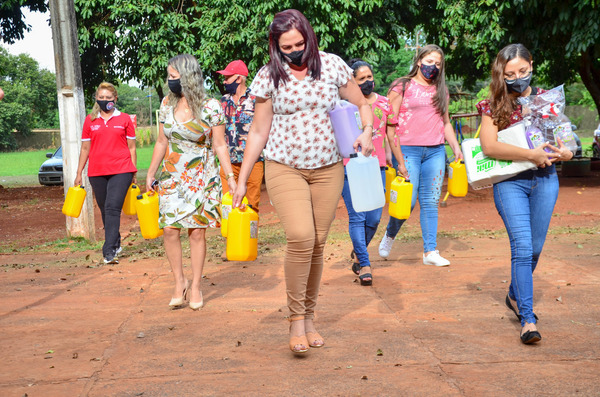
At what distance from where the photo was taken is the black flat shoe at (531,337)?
173 inches

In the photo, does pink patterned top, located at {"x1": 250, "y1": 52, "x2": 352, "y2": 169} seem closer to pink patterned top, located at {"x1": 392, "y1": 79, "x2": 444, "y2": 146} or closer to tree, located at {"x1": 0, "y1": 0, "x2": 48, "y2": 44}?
pink patterned top, located at {"x1": 392, "y1": 79, "x2": 444, "y2": 146}

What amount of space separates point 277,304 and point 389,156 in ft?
6.46

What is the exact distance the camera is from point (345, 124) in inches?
169

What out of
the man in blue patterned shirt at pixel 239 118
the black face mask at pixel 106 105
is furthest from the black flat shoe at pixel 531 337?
the black face mask at pixel 106 105

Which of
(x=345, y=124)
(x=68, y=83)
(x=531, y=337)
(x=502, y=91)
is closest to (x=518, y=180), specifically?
(x=502, y=91)

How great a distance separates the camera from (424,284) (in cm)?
627

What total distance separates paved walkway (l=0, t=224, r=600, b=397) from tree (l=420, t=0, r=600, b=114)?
7.66 metres

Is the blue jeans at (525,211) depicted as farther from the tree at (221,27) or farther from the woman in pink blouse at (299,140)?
the tree at (221,27)

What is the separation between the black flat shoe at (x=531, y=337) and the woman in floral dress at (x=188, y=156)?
2347mm

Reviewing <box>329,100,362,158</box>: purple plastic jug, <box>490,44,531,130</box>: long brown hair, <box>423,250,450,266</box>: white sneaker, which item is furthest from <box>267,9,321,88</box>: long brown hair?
<box>423,250,450,266</box>: white sneaker

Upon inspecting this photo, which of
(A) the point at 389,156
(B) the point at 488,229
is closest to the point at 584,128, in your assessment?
(B) the point at 488,229

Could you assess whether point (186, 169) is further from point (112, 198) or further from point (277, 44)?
point (112, 198)

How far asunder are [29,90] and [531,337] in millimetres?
71671

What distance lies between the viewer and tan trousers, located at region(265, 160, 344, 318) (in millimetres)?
4270
